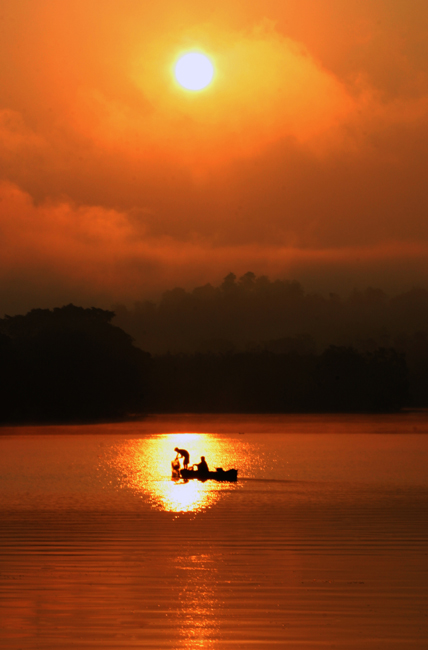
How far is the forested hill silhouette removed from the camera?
15438 cm

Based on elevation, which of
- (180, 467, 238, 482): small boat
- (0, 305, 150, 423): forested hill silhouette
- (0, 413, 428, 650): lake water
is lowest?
(0, 413, 428, 650): lake water

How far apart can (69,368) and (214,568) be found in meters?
139

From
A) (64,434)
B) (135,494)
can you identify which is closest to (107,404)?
(64,434)

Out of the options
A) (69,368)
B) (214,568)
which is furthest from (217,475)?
(69,368)

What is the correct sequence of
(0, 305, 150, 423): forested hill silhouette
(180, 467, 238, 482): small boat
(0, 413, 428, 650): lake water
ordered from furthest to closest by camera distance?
(0, 305, 150, 423): forested hill silhouette
(180, 467, 238, 482): small boat
(0, 413, 428, 650): lake water

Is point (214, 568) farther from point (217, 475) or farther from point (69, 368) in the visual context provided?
point (69, 368)

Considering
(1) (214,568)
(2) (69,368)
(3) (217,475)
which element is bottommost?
(1) (214,568)

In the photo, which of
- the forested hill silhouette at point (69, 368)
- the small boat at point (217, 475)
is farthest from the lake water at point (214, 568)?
the forested hill silhouette at point (69, 368)

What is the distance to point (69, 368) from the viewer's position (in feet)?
527

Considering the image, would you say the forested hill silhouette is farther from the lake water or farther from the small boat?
the lake water

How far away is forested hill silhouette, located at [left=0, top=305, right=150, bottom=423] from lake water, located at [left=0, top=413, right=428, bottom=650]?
10255cm

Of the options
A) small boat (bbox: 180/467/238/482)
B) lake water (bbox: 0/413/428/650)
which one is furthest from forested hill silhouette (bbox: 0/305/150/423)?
lake water (bbox: 0/413/428/650)

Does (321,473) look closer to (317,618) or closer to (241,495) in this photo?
(241,495)

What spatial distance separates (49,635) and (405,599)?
768 cm
